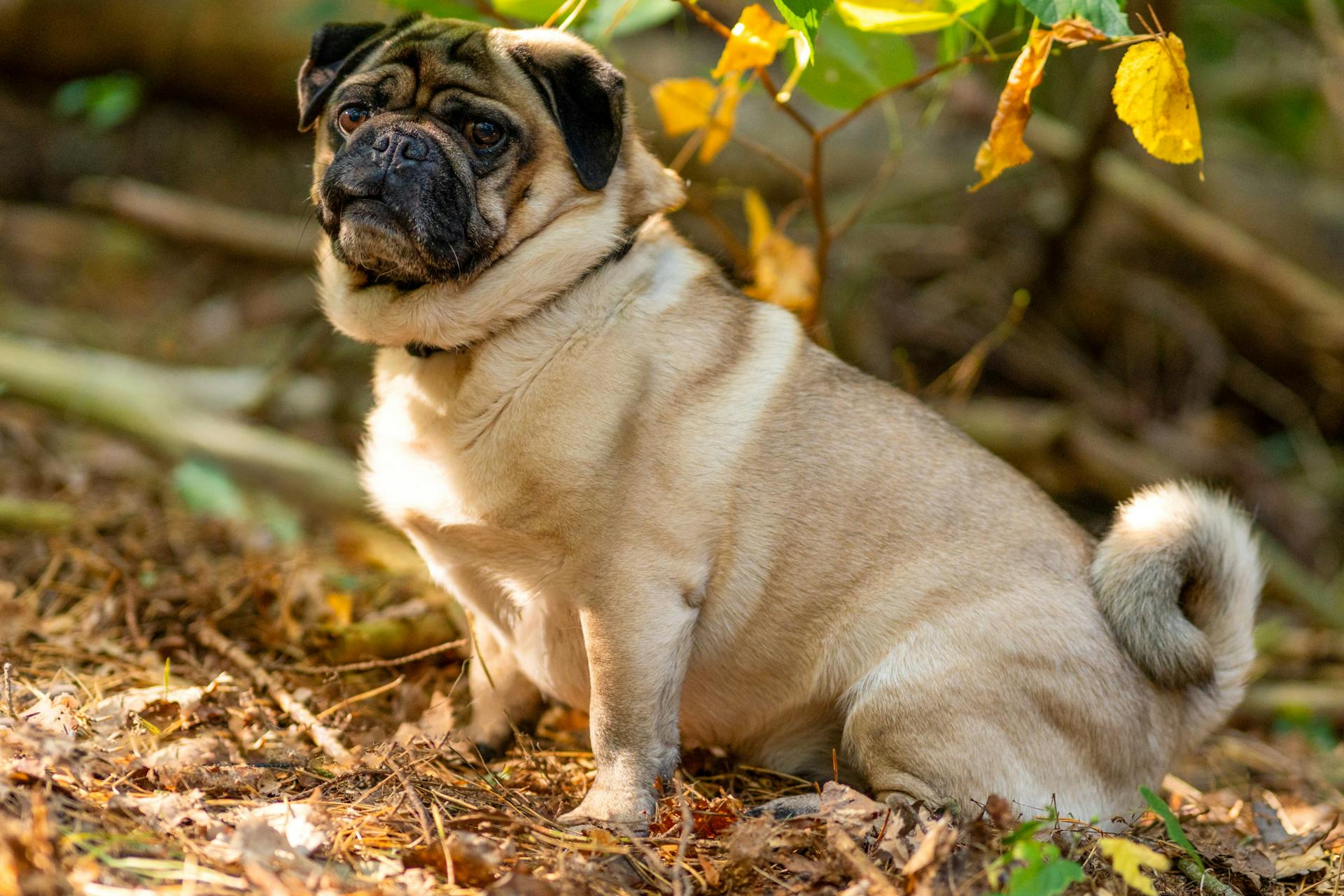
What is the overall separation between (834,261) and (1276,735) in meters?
4.02

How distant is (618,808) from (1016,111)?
106 inches

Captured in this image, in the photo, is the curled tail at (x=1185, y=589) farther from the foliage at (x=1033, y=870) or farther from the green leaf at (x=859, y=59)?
the green leaf at (x=859, y=59)

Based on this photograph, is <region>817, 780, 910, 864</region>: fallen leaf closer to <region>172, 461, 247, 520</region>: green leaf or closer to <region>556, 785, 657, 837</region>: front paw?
<region>556, 785, 657, 837</region>: front paw

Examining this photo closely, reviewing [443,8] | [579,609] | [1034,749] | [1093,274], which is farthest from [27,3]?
[1034,749]

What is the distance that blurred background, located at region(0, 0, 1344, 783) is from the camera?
6324 millimetres

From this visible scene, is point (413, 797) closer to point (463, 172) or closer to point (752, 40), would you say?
point (463, 172)

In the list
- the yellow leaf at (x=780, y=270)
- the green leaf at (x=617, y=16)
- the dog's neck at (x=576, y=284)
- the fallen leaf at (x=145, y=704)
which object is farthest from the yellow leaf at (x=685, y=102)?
the fallen leaf at (x=145, y=704)

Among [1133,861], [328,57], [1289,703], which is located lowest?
[1289,703]

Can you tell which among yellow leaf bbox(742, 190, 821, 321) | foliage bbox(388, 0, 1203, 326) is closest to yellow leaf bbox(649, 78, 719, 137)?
foliage bbox(388, 0, 1203, 326)

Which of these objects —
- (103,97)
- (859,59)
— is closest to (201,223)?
(103,97)

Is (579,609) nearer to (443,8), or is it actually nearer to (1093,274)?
(443,8)

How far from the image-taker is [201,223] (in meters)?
8.51

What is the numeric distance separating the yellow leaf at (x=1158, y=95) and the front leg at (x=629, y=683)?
2.13 metres

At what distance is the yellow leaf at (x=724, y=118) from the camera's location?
15.1 feet
